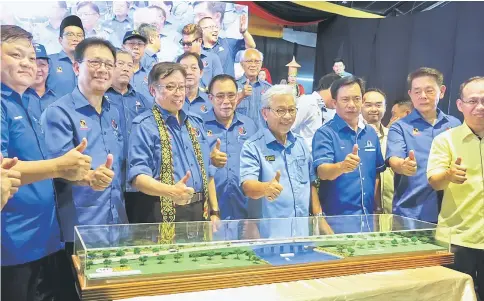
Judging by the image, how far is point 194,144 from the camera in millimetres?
3502

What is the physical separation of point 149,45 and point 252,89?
2.84 feet

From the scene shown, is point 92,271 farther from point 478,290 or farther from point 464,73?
point 464,73

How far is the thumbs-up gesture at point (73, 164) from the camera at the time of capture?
9.14 feet

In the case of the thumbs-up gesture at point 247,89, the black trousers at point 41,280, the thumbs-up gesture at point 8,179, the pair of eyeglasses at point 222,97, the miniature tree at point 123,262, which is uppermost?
the thumbs-up gesture at point 247,89

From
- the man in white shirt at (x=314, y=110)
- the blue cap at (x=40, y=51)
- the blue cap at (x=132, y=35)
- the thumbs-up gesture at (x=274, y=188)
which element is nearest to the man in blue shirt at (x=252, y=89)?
the man in white shirt at (x=314, y=110)

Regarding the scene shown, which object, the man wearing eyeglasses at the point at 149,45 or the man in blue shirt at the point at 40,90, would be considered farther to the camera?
the man wearing eyeglasses at the point at 149,45

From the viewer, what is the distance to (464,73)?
4027 mm

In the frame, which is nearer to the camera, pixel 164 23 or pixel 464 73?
pixel 164 23

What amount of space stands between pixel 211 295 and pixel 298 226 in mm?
1005

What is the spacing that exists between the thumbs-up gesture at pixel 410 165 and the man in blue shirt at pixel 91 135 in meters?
2.35

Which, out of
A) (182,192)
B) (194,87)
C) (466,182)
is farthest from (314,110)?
(182,192)

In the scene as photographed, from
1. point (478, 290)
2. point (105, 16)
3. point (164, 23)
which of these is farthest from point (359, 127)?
point (105, 16)

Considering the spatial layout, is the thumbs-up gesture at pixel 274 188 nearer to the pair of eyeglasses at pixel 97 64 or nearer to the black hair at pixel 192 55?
the black hair at pixel 192 55

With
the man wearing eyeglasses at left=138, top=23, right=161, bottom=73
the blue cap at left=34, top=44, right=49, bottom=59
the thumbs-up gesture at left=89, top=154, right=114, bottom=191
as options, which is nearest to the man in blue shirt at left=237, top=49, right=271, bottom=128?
the man wearing eyeglasses at left=138, top=23, right=161, bottom=73
